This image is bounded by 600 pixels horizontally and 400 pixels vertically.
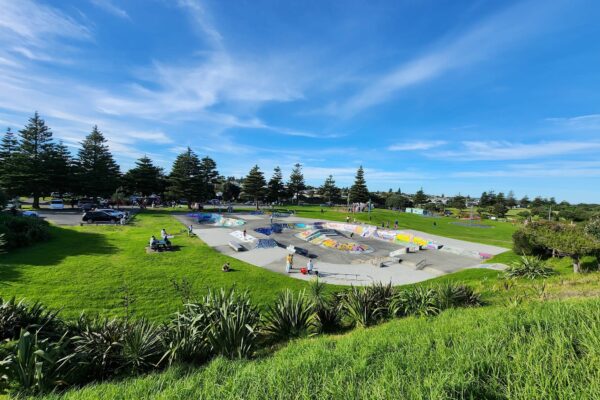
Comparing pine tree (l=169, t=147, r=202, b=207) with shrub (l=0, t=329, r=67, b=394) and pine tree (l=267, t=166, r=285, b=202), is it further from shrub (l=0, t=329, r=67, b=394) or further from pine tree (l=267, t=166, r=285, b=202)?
shrub (l=0, t=329, r=67, b=394)

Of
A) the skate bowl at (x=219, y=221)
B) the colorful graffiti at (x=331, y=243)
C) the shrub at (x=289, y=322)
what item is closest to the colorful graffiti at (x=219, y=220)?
the skate bowl at (x=219, y=221)

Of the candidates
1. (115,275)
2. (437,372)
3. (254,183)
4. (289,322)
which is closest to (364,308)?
(289,322)

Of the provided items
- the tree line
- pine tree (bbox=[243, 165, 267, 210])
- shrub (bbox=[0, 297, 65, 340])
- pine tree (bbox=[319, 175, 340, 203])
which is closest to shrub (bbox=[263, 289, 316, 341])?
shrub (bbox=[0, 297, 65, 340])

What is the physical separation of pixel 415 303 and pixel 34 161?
5337cm

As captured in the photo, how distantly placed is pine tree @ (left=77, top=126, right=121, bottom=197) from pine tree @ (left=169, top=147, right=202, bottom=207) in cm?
968

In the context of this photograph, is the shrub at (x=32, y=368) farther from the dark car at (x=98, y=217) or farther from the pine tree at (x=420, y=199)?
the pine tree at (x=420, y=199)

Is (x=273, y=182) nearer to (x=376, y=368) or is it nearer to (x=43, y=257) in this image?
(x=43, y=257)

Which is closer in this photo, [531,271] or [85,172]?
[531,271]

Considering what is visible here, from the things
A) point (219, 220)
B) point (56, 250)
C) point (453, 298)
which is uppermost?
point (453, 298)

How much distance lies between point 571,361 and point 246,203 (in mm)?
78324

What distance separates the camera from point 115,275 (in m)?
14.1

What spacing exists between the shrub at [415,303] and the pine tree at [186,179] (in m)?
49.2

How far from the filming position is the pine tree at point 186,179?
164 feet

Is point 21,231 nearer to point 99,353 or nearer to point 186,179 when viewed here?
point 99,353
